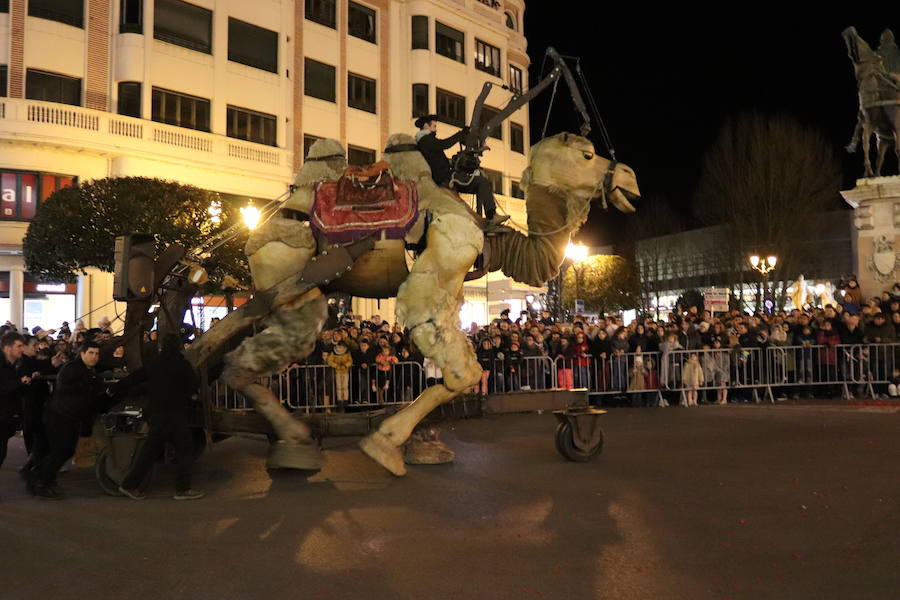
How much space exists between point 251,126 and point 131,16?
5532 mm

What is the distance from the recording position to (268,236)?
8320 mm

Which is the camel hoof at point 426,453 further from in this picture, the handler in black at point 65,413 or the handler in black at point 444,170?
the handler in black at point 65,413

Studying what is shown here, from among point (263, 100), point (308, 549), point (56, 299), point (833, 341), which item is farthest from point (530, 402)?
point (263, 100)

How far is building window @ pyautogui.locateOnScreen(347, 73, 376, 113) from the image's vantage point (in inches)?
1492

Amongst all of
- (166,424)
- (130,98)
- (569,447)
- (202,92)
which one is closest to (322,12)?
(202,92)

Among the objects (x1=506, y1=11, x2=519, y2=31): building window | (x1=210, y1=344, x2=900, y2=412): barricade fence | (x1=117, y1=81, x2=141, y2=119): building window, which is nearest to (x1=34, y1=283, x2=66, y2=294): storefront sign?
(x1=117, y1=81, x2=141, y2=119): building window

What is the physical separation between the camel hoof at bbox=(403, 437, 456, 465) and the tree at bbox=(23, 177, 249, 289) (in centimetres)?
1317

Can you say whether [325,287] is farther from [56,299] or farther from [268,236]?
[56,299]

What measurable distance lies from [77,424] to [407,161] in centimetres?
388

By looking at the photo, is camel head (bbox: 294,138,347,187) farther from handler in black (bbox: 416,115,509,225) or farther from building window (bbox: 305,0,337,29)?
building window (bbox: 305,0,337,29)

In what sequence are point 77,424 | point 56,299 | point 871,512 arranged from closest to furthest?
1. point 871,512
2. point 77,424
3. point 56,299

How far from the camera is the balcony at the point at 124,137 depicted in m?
26.8

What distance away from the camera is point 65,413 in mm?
7770

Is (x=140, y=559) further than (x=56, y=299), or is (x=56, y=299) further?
(x=56, y=299)
